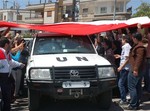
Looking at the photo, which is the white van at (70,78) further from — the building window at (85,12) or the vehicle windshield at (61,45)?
the building window at (85,12)

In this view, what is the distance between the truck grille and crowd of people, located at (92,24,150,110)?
0.98 meters

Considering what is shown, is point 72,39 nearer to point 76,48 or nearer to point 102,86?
point 76,48

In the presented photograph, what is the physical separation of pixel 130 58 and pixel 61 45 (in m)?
1.79

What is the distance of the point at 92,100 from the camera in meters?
9.53

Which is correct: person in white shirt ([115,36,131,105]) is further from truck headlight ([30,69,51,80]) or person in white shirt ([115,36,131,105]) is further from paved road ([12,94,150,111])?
truck headlight ([30,69,51,80])

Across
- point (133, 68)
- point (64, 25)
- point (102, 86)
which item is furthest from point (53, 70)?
point (64, 25)

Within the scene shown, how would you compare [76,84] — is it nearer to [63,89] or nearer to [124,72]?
[63,89]

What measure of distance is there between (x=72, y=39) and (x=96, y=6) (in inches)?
2369

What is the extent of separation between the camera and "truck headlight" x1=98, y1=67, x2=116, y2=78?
308 inches

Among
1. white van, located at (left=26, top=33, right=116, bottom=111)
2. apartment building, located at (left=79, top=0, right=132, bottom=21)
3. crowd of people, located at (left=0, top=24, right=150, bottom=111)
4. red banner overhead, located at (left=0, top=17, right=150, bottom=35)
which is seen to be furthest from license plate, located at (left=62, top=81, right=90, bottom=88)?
apartment building, located at (left=79, top=0, right=132, bottom=21)

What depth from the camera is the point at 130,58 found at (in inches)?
323

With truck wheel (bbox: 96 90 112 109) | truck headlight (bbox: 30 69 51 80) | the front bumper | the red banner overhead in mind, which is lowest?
truck wheel (bbox: 96 90 112 109)

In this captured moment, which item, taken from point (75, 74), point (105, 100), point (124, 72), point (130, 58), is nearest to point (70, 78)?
point (75, 74)

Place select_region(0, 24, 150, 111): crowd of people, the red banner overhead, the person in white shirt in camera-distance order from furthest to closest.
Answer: the red banner overhead < the person in white shirt < select_region(0, 24, 150, 111): crowd of people
